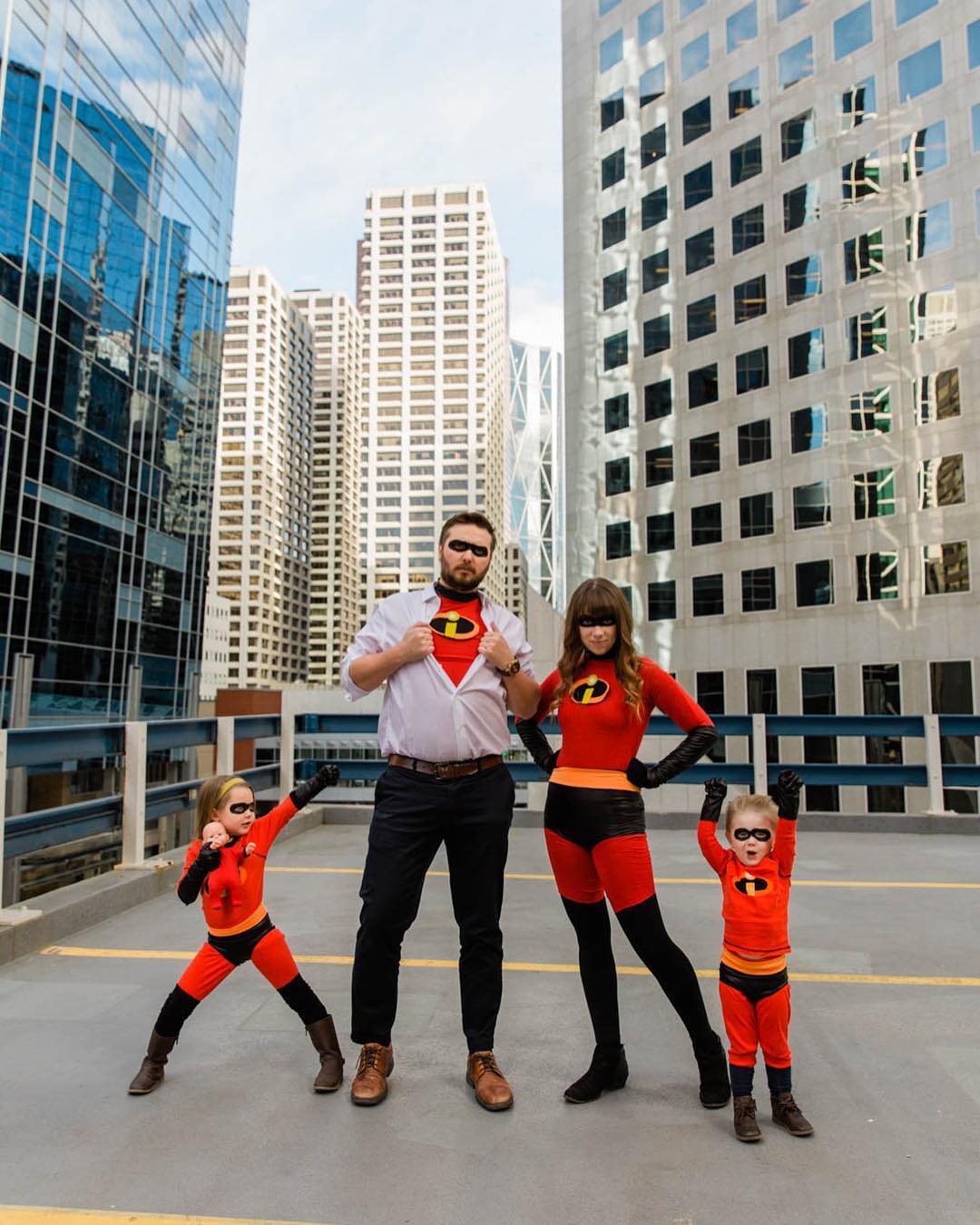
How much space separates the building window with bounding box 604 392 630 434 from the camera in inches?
1714

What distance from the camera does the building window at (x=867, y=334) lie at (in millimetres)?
34031

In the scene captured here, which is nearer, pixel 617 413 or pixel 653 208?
pixel 653 208

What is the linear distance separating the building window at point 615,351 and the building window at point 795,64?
1246cm

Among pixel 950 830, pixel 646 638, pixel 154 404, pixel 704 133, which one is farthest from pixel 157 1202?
pixel 704 133

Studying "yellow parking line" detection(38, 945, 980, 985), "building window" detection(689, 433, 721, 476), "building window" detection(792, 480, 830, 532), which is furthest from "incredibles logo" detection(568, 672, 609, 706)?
"building window" detection(689, 433, 721, 476)

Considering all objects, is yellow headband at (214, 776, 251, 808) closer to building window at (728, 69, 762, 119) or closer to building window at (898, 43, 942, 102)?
building window at (898, 43, 942, 102)

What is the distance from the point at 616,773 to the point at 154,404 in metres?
36.5

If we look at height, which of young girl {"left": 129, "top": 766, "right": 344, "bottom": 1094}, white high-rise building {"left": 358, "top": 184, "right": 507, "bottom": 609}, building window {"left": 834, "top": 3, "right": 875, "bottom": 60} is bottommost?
young girl {"left": 129, "top": 766, "right": 344, "bottom": 1094}

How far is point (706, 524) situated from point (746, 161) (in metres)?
16.1

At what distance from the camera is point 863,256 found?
34750 mm

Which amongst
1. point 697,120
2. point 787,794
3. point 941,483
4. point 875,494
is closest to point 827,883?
point 787,794

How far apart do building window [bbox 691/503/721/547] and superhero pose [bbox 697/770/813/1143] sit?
37699 millimetres

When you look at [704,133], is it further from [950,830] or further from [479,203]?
[479,203]

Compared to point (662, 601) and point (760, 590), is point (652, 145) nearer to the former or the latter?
point (662, 601)
